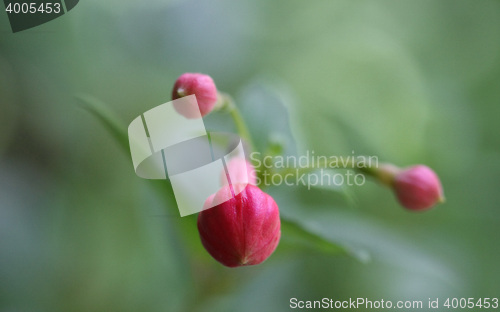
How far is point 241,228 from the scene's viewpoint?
0.48m

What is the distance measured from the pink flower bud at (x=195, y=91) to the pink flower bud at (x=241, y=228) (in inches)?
4.6

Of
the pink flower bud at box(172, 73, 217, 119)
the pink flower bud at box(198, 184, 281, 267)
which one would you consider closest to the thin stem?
the pink flower bud at box(172, 73, 217, 119)

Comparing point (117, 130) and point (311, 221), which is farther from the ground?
point (117, 130)

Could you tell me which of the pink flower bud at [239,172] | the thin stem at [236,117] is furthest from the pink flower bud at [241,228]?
the thin stem at [236,117]

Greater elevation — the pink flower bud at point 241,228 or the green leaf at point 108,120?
the green leaf at point 108,120

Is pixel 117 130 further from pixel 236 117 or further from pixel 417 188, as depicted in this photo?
pixel 417 188

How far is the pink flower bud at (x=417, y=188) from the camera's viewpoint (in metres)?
0.67

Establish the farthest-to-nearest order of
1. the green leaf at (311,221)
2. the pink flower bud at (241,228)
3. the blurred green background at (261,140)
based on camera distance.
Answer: the blurred green background at (261,140) < the green leaf at (311,221) < the pink flower bud at (241,228)

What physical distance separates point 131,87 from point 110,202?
0.81 feet

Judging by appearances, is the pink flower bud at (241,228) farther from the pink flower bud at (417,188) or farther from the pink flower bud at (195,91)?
the pink flower bud at (417,188)

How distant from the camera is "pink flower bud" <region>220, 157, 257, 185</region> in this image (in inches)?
22.0

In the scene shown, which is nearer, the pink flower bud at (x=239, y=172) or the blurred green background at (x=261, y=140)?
the pink flower bud at (x=239, y=172)

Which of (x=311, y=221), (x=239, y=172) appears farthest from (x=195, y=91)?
(x=311, y=221)

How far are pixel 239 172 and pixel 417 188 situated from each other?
0.80 ft
